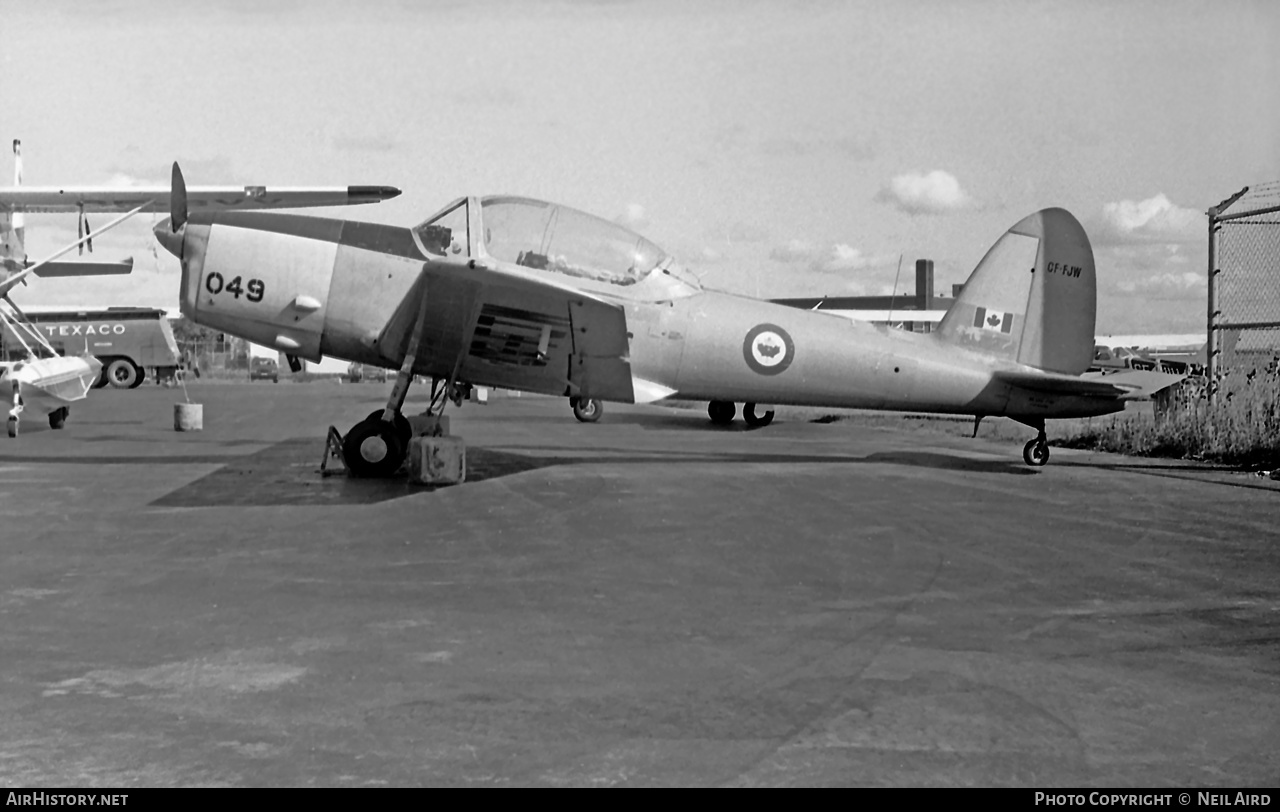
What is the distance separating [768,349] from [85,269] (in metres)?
23.2

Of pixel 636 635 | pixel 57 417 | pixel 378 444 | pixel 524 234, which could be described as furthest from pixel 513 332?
pixel 57 417


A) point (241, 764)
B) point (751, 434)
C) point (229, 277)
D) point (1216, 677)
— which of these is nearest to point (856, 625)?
point (1216, 677)

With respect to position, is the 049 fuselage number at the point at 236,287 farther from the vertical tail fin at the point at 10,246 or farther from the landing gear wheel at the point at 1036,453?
the vertical tail fin at the point at 10,246

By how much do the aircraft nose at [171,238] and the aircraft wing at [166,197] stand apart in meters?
7.45

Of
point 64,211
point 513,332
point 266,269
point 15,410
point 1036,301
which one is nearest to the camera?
point 513,332

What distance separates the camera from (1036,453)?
1155 cm

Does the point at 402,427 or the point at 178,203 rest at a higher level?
the point at 178,203

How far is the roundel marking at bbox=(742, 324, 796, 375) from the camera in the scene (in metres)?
10.7

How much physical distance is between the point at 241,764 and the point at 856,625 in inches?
104

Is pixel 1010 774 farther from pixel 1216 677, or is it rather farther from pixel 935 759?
pixel 1216 677

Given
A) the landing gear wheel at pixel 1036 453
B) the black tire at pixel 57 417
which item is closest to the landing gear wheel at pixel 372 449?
the landing gear wheel at pixel 1036 453

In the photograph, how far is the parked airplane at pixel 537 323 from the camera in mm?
9586

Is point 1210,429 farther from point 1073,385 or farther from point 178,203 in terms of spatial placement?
point 178,203

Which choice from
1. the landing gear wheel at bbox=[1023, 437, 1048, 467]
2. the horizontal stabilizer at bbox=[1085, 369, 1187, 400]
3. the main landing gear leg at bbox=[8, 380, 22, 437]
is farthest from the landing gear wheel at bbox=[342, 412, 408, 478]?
the main landing gear leg at bbox=[8, 380, 22, 437]
